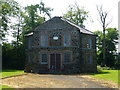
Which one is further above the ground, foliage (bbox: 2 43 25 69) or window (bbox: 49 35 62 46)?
window (bbox: 49 35 62 46)

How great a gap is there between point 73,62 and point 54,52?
3406mm

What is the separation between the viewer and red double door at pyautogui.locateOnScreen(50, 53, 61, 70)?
26.8 meters

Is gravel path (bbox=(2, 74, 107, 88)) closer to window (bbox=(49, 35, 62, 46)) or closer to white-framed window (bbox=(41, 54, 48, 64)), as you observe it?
white-framed window (bbox=(41, 54, 48, 64))

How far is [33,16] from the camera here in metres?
48.0

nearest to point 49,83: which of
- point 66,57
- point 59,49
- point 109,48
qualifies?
point 66,57

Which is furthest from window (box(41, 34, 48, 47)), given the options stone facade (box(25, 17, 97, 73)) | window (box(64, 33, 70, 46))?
window (box(64, 33, 70, 46))

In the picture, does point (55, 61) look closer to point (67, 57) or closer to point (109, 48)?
point (67, 57)

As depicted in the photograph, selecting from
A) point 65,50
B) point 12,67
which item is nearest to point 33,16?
point 12,67

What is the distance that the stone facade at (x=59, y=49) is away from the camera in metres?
26.6

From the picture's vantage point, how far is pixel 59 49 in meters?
26.9

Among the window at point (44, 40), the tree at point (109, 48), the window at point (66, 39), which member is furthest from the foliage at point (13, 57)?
the tree at point (109, 48)

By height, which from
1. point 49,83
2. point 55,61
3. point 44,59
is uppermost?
point 44,59

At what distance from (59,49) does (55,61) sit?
201cm

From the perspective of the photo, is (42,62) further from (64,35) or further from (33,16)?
(33,16)
